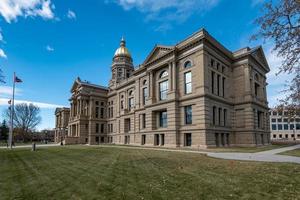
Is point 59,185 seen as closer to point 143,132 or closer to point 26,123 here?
point 143,132

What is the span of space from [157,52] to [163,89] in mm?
7220

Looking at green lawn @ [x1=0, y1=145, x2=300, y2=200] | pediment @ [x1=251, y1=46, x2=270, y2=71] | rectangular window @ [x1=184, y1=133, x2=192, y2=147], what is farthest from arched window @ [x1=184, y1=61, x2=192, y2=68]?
green lawn @ [x1=0, y1=145, x2=300, y2=200]

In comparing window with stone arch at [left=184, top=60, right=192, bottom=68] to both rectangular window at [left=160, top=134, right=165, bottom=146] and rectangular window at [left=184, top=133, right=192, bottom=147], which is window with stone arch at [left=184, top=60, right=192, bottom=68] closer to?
rectangular window at [left=184, top=133, right=192, bottom=147]

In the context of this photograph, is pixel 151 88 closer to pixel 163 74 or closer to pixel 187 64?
pixel 163 74

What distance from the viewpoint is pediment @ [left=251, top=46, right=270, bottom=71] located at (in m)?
42.7

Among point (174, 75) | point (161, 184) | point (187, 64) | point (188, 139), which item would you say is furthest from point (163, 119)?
point (161, 184)

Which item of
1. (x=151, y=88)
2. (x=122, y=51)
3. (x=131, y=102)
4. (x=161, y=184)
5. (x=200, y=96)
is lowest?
(x=161, y=184)

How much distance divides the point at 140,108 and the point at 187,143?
1480 centimetres

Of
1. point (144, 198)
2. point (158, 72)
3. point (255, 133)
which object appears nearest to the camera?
point (144, 198)

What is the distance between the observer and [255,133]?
39344 millimetres

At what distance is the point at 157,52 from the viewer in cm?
4275

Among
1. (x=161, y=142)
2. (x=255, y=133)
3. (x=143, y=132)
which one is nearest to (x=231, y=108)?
(x=255, y=133)

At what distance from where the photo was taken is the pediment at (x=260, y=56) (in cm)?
4266

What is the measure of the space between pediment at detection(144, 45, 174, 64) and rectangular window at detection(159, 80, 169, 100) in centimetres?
502
